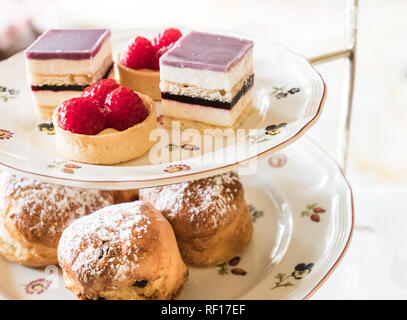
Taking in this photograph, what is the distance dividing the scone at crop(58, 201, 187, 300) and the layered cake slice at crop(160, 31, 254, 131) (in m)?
0.23

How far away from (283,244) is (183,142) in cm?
34

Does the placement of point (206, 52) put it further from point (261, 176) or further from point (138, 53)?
point (261, 176)

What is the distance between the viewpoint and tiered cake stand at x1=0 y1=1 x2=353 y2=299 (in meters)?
0.89

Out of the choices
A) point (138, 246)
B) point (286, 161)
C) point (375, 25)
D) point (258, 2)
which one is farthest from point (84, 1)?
point (138, 246)

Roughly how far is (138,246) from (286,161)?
58cm

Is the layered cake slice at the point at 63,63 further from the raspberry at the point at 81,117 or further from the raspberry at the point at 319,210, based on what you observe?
the raspberry at the point at 319,210

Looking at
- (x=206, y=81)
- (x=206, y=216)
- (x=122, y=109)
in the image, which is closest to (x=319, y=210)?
(x=206, y=216)

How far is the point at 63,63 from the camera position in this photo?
108 centimetres

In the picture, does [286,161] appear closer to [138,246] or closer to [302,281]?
[302,281]

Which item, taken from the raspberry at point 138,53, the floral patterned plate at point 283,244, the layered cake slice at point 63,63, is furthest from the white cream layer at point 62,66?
the floral patterned plate at point 283,244

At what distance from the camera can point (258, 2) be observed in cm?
366

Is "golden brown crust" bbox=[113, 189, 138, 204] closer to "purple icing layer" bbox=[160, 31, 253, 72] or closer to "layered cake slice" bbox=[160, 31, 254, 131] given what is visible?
"layered cake slice" bbox=[160, 31, 254, 131]

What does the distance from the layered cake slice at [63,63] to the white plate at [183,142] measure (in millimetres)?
67

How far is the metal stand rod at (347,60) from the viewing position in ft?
3.97
